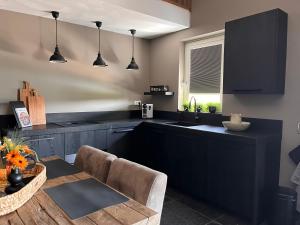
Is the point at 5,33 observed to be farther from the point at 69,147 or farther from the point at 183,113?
the point at 183,113

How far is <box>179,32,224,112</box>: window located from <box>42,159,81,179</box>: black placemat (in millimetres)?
2190

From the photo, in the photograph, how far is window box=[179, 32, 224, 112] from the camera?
3.18 metres

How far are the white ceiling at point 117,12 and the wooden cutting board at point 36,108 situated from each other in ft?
3.35

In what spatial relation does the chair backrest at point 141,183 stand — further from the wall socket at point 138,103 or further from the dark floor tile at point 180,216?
the wall socket at point 138,103

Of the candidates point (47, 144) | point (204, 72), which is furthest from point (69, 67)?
point (204, 72)

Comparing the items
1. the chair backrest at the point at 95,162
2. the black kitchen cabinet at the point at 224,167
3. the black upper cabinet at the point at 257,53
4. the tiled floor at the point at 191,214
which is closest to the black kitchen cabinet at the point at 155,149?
the black kitchen cabinet at the point at 224,167

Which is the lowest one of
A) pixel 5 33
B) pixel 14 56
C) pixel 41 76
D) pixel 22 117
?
pixel 22 117

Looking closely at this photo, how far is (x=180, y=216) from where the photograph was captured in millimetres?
2371

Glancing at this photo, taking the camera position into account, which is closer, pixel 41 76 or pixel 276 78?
pixel 276 78

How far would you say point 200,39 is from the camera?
3379mm

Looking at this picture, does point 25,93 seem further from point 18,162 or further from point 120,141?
point 18,162

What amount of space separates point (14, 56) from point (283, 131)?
3244mm

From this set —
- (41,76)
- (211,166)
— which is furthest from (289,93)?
(41,76)

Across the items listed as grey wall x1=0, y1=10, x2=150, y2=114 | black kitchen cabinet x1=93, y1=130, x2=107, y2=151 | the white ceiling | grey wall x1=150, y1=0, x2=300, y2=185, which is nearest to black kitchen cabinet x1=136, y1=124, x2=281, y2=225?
grey wall x1=150, y1=0, x2=300, y2=185
